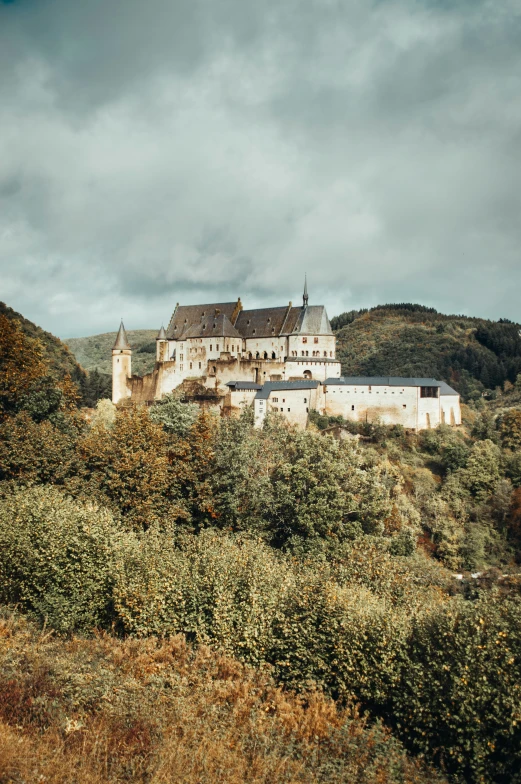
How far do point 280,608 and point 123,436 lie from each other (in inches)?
584

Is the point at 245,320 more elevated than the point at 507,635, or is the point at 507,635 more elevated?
the point at 245,320

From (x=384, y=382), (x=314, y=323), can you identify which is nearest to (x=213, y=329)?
(x=314, y=323)

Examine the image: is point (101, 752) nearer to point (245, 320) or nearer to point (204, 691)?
point (204, 691)

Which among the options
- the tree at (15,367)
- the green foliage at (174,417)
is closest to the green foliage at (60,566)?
the tree at (15,367)

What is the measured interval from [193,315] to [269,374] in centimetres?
1470

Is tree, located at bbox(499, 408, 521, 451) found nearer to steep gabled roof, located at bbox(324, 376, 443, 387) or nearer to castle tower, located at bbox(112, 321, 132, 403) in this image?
steep gabled roof, located at bbox(324, 376, 443, 387)

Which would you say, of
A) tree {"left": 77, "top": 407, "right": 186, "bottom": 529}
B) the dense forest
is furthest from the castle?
tree {"left": 77, "top": 407, "right": 186, "bottom": 529}

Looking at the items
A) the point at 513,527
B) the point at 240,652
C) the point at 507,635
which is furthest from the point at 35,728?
the point at 513,527

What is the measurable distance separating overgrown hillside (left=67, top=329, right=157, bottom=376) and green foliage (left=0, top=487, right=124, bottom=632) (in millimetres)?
92288

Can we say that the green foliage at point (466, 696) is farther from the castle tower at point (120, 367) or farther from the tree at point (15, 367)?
the castle tower at point (120, 367)

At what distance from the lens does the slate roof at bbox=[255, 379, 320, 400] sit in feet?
192

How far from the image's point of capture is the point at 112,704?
13.0 m

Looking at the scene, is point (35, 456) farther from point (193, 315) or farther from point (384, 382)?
point (193, 315)

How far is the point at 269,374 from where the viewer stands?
64062 millimetres
